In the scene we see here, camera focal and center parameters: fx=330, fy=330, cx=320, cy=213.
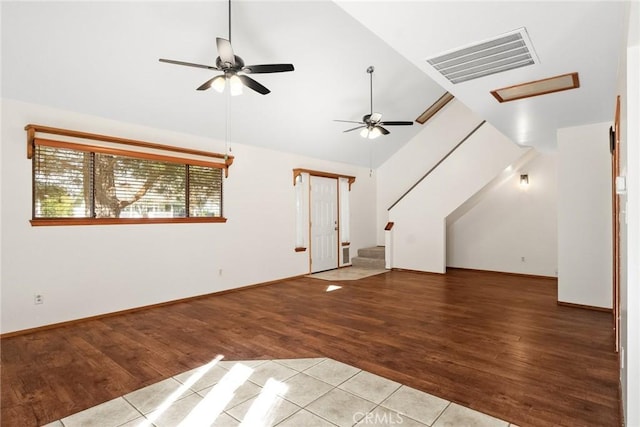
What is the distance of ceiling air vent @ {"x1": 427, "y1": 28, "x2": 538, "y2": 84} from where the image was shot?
2500 mm

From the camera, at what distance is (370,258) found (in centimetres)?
866

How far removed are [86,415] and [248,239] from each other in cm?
409

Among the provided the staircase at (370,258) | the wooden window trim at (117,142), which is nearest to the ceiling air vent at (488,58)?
the wooden window trim at (117,142)

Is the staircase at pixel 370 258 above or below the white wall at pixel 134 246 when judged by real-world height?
below

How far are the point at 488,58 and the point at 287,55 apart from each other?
2706 mm

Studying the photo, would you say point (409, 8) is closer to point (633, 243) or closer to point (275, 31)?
point (633, 243)

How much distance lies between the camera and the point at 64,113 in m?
4.16

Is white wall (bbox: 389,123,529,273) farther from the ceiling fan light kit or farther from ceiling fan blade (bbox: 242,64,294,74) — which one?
ceiling fan blade (bbox: 242,64,294,74)

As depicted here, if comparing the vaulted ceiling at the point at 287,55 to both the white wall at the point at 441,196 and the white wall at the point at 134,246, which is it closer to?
the white wall at the point at 134,246

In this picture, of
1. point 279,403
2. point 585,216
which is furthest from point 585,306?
point 279,403

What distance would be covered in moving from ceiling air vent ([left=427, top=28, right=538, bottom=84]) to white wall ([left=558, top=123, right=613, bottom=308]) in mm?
2623

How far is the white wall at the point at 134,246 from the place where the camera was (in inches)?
A: 150

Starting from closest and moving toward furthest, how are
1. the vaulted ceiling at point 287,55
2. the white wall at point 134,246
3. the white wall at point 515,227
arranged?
the vaulted ceiling at point 287,55 → the white wall at point 134,246 → the white wall at point 515,227

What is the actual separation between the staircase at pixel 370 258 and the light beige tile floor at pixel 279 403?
5594mm
